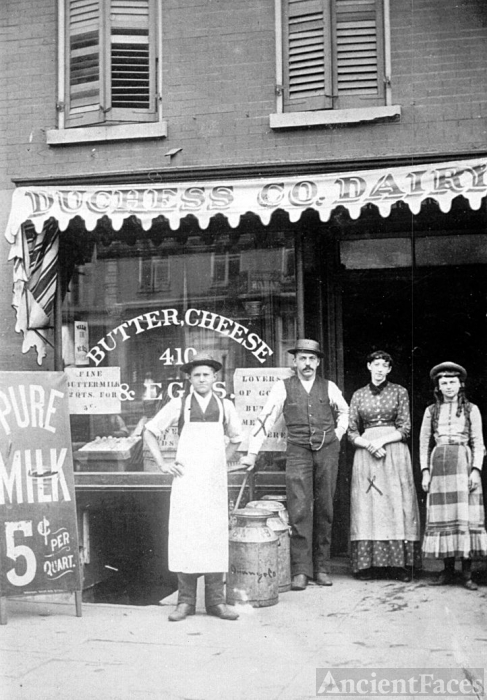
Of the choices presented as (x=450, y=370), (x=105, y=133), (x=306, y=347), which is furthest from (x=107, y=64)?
(x=450, y=370)

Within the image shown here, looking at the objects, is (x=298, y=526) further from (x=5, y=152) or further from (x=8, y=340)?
(x=5, y=152)

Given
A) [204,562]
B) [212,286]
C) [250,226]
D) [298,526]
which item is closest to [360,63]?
[250,226]

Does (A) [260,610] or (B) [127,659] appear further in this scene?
(A) [260,610]

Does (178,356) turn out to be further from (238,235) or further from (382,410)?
(382,410)

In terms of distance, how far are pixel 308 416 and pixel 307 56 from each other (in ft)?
11.9

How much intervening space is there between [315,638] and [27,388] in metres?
2.77

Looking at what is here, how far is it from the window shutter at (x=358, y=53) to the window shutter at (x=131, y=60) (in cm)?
188

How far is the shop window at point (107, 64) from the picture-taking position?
27.3 feet

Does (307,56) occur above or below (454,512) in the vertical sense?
above

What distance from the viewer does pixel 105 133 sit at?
8.26 meters

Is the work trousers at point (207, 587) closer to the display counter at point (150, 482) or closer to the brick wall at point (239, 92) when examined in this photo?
the display counter at point (150, 482)

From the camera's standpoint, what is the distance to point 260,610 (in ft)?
20.3

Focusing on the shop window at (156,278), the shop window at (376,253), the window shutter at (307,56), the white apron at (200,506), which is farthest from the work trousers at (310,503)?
the window shutter at (307,56)

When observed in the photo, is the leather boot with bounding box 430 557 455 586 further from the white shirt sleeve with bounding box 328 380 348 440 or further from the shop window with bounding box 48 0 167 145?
the shop window with bounding box 48 0 167 145
